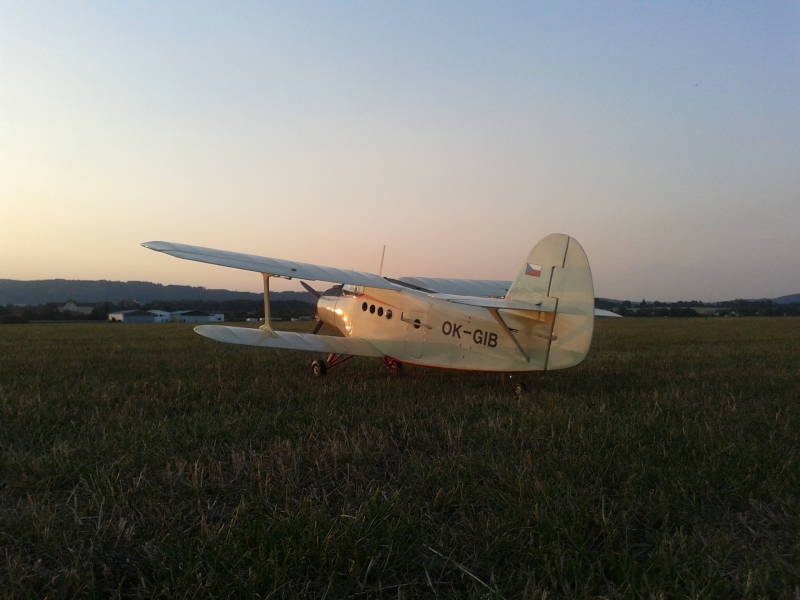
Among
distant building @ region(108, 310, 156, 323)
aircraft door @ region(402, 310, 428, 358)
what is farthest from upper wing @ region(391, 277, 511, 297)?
distant building @ region(108, 310, 156, 323)

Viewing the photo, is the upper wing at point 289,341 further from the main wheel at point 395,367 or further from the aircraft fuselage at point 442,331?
the main wheel at point 395,367

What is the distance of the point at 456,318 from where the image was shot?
8.59 m

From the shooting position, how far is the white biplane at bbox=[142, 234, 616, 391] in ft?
24.9

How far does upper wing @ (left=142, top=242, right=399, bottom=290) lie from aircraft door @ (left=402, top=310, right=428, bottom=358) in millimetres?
643

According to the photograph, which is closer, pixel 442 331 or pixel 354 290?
pixel 442 331

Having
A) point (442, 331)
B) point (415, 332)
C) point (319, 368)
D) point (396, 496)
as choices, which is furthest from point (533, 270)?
point (396, 496)

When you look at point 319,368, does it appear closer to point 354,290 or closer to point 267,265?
point 354,290

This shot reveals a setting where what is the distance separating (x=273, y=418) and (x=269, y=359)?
6679mm

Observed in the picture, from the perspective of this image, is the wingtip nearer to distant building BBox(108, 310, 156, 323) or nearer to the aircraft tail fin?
the aircraft tail fin

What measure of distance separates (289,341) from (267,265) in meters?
1.82

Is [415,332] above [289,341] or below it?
above

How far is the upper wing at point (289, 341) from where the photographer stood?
9.18 m

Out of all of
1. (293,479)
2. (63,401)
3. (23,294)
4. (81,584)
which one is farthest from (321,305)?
(23,294)

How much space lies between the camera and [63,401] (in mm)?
6438
